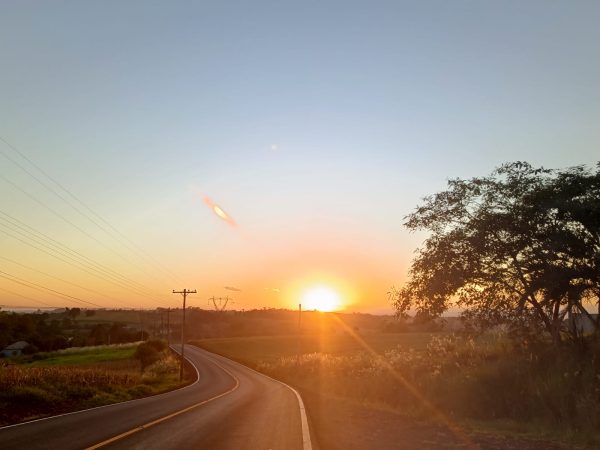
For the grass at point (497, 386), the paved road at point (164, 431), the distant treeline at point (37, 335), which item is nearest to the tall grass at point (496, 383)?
the grass at point (497, 386)

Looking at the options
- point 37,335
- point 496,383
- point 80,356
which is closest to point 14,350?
point 37,335

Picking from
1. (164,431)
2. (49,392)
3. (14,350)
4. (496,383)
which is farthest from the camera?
(14,350)

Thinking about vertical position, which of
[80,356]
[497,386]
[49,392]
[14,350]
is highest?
[497,386]

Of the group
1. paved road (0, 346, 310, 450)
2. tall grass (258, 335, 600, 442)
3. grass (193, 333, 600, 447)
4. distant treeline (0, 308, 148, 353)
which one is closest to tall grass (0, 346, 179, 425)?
paved road (0, 346, 310, 450)

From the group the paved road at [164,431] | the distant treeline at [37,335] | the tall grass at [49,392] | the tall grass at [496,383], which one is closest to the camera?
the paved road at [164,431]

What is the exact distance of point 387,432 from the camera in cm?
1130

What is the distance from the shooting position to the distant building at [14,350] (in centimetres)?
11100

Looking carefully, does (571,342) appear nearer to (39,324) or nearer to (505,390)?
(505,390)

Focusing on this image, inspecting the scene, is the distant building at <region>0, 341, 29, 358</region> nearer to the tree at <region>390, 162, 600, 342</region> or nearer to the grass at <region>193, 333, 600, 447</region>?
the grass at <region>193, 333, 600, 447</region>

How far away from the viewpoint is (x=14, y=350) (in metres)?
112

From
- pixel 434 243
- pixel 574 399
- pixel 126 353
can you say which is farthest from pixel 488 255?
pixel 126 353

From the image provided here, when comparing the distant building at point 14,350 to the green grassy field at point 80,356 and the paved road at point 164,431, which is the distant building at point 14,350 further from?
the paved road at point 164,431

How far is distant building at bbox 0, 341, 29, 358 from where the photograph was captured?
364ft

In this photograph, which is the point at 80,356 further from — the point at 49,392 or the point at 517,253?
the point at 517,253
